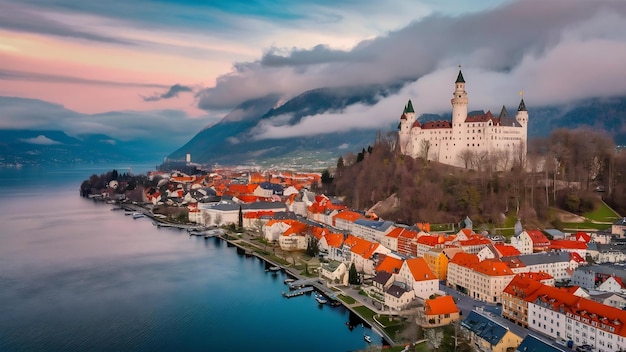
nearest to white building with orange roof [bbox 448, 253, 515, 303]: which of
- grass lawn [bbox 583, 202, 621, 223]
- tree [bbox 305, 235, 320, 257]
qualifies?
tree [bbox 305, 235, 320, 257]

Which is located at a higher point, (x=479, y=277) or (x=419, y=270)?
(x=419, y=270)

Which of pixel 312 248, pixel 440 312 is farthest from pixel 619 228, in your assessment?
pixel 440 312

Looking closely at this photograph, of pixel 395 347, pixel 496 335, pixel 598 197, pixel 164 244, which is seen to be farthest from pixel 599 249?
pixel 164 244

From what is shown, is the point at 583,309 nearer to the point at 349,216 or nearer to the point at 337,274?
the point at 337,274

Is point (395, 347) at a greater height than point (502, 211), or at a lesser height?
lesser

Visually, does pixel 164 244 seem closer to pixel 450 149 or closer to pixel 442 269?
pixel 442 269

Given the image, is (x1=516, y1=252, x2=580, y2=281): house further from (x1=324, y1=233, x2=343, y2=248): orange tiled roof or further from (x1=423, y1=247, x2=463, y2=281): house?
(x1=324, y1=233, x2=343, y2=248): orange tiled roof
